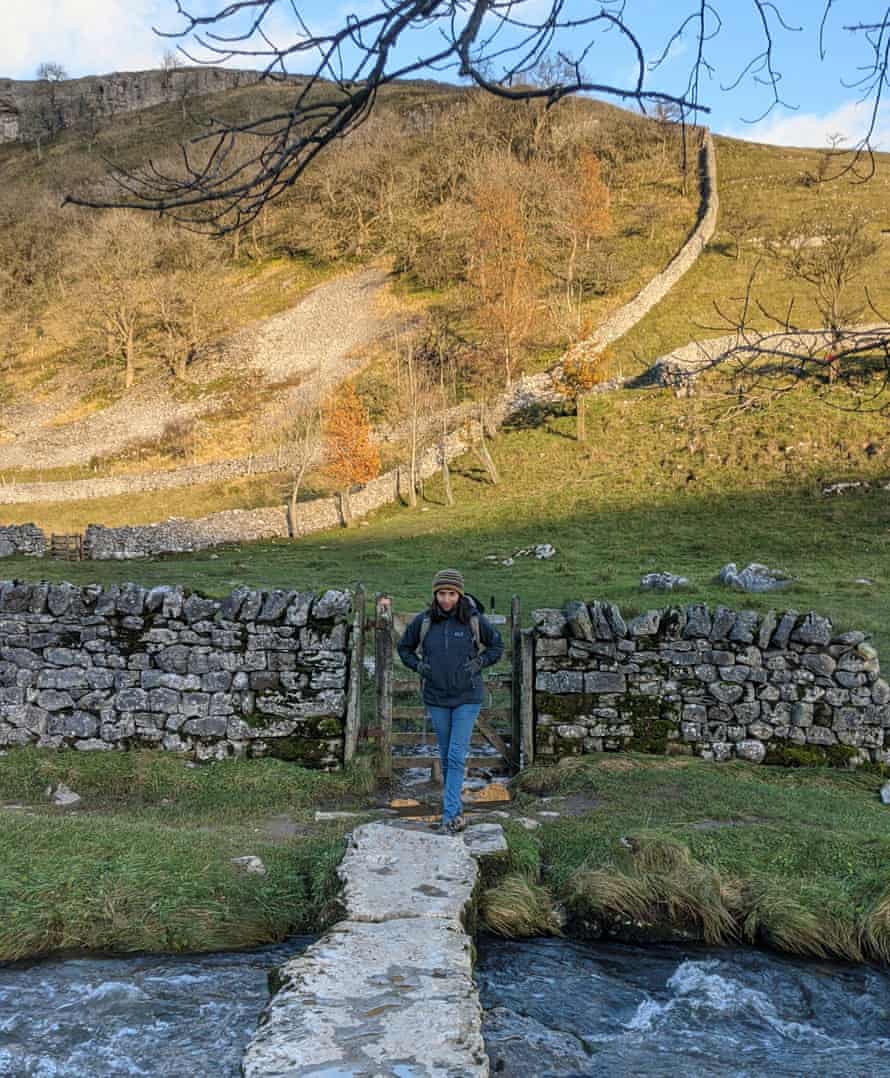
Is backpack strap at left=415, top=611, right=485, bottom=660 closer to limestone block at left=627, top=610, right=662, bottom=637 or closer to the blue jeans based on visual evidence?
the blue jeans

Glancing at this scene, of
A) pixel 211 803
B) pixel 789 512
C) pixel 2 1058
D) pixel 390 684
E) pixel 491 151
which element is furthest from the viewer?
pixel 491 151

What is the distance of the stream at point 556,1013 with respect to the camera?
15.7ft

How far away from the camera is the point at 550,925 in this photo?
6.44m

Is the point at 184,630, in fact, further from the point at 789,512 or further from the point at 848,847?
the point at 789,512

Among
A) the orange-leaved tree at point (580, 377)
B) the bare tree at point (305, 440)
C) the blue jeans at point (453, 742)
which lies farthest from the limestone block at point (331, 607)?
the orange-leaved tree at point (580, 377)

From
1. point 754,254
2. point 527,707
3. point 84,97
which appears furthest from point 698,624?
point 84,97

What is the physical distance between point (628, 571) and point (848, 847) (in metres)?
15.8

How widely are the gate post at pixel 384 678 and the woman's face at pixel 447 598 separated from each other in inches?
75.9

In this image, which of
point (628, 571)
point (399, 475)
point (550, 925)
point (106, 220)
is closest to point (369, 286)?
point (106, 220)

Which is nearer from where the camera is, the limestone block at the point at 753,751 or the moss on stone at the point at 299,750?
the moss on stone at the point at 299,750

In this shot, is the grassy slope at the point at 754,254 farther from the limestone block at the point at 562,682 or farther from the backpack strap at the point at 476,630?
the backpack strap at the point at 476,630

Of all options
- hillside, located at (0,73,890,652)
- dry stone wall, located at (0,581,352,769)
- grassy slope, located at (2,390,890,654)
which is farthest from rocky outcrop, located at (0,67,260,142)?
dry stone wall, located at (0,581,352,769)

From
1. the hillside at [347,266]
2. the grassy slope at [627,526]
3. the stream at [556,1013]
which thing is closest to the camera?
the stream at [556,1013]

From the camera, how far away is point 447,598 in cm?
786
